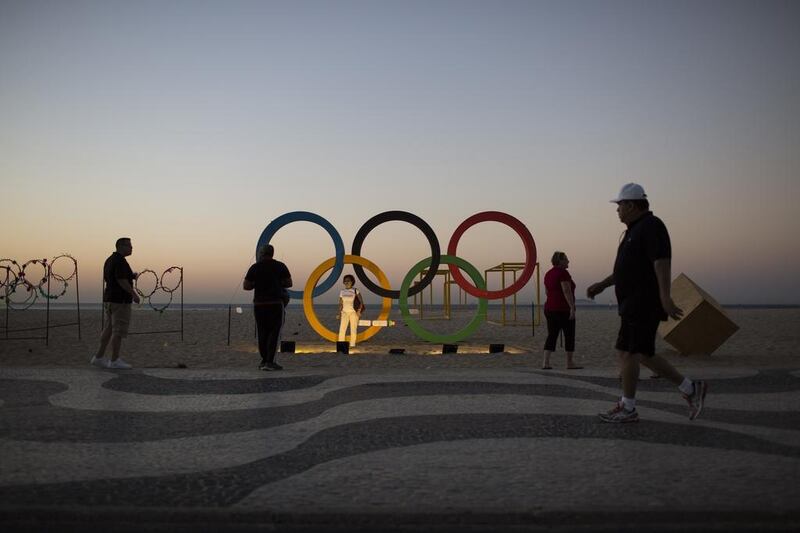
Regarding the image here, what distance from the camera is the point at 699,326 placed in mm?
12781

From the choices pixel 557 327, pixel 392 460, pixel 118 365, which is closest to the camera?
pixel 392 460

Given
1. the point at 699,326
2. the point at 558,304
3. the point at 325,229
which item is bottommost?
the point at 699,326

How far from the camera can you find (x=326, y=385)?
328 inches

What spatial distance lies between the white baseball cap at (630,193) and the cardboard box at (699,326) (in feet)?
25.5

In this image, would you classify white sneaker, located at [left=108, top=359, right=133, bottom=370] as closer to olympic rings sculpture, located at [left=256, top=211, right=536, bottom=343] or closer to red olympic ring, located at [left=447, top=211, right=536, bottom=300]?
olympic rings sculpture, located at [left=256, top=211, right=536, bottom=343]

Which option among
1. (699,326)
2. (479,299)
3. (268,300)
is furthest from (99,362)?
(699,326)

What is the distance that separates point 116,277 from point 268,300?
93.1 inches

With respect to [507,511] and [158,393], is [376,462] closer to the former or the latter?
[507,511]

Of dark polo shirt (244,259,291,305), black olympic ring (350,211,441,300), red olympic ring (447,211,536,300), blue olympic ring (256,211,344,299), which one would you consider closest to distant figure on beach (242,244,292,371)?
dark polo shirt (244,259,291,305)

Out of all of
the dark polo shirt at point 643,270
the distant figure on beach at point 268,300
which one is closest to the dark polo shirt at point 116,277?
the distant figure on beach at point 268,300

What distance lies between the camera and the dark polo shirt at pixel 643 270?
5.39m

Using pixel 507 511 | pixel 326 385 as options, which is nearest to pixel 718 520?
pixel 507 511

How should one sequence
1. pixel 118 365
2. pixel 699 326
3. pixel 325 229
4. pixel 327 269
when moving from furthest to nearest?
pixel 327 269 → pixel 325 229 → pixel 699 326 → pixel 118 365

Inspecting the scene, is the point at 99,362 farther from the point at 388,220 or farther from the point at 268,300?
the point at 388,220
